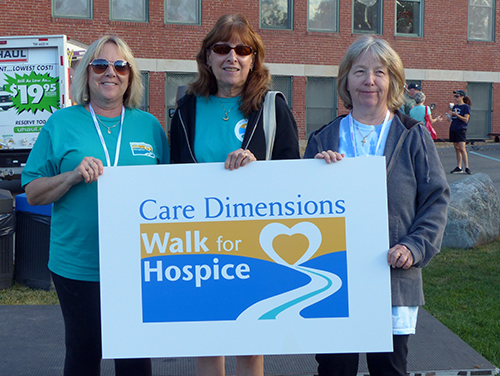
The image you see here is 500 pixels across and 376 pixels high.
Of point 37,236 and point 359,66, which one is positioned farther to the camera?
point 37,236

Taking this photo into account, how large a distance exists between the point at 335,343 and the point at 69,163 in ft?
4.74

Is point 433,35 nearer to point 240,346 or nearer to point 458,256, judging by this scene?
point 458,256

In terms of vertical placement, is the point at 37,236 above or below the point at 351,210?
below

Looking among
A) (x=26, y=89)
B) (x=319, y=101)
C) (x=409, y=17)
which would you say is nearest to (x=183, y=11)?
→ (x=319, y=101)

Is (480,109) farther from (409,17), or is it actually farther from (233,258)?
(233,258)

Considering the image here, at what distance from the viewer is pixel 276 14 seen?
19.5 meters

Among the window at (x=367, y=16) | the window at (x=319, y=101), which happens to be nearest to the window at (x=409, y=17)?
the window at (x=367, y=16)

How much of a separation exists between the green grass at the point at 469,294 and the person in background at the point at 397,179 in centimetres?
168

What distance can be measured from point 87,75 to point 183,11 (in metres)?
17.0

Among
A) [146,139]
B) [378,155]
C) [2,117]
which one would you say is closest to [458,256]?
[378,155]

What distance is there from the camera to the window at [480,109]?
22.2 meters

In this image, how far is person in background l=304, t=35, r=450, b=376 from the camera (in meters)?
2.38

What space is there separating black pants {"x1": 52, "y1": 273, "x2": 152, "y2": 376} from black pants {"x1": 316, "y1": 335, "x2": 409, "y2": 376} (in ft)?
2.89

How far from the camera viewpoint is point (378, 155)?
246 centimetres
